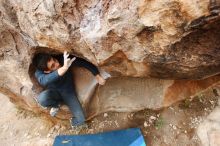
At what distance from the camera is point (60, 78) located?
12.1ft

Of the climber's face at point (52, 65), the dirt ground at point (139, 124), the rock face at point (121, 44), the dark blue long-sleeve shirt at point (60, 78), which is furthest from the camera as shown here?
the dirt ground at point (139, 124)

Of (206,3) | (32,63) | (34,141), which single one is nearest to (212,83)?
(206,3)

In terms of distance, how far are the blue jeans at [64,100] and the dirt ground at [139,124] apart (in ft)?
1.06

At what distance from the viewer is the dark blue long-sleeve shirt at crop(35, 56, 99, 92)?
3.52 m

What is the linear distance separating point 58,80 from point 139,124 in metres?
1.16

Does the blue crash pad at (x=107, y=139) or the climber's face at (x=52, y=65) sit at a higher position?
the climber's face at (x=52, y=65)

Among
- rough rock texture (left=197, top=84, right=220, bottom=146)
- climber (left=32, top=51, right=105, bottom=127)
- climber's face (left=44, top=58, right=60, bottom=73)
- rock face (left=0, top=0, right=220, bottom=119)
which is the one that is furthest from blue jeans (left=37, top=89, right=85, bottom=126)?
rough rock texture (left=197, top=84, right=220, bottom=146)

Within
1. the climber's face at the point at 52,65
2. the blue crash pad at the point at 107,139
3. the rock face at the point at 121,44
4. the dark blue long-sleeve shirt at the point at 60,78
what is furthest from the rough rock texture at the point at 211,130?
the climber's face at the point at 52,65

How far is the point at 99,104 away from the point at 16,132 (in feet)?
4.50

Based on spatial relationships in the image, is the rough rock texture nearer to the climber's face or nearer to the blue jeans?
the blue jeans

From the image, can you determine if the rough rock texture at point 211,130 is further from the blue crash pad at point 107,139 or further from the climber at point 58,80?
the climber at point 58,80

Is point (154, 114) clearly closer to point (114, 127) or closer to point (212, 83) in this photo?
point (114, 127)

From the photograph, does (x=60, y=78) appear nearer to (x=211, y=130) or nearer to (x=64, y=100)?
(x=64, y=100)

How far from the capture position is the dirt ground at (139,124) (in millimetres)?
3791
